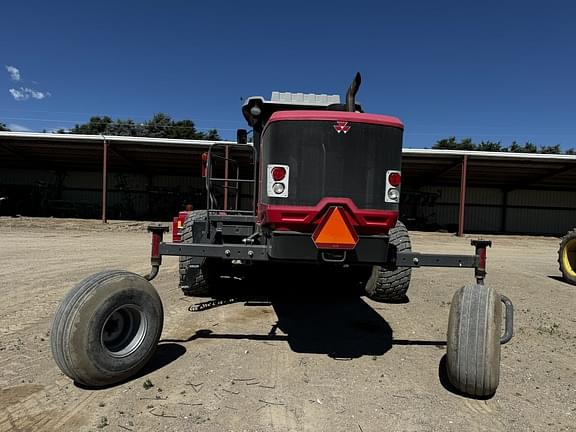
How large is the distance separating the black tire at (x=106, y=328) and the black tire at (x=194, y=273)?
2001 mm

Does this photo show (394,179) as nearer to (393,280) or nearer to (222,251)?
(222,251)

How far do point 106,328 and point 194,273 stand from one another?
2.41 m

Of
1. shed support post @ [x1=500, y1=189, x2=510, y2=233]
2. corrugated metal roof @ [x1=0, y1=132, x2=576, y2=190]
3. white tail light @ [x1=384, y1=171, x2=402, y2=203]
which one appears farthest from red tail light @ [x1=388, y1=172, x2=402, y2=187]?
shed support post @ [x1=500, y1=189, x2=510, y2=233]

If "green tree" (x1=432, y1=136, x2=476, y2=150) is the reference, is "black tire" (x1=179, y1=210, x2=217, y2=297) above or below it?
below

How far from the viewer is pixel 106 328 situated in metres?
3.33

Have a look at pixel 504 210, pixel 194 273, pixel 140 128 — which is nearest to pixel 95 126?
pixel 140 128

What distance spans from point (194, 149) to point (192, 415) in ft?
65.2

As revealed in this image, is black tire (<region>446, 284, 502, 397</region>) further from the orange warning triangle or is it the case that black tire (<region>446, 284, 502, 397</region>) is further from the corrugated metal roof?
the corrugated metal roof

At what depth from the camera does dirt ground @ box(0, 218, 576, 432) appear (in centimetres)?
274

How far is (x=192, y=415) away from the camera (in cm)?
274

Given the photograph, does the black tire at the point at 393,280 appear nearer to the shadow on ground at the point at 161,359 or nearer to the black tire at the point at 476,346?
the black tire at the point at 476,346

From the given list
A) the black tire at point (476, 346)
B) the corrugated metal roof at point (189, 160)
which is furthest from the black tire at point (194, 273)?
the corrugated metal roof at point (189, 160)

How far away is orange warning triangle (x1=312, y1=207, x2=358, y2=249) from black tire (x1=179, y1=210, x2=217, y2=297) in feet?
8.74

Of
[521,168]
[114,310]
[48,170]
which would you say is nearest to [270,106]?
[114,310]
